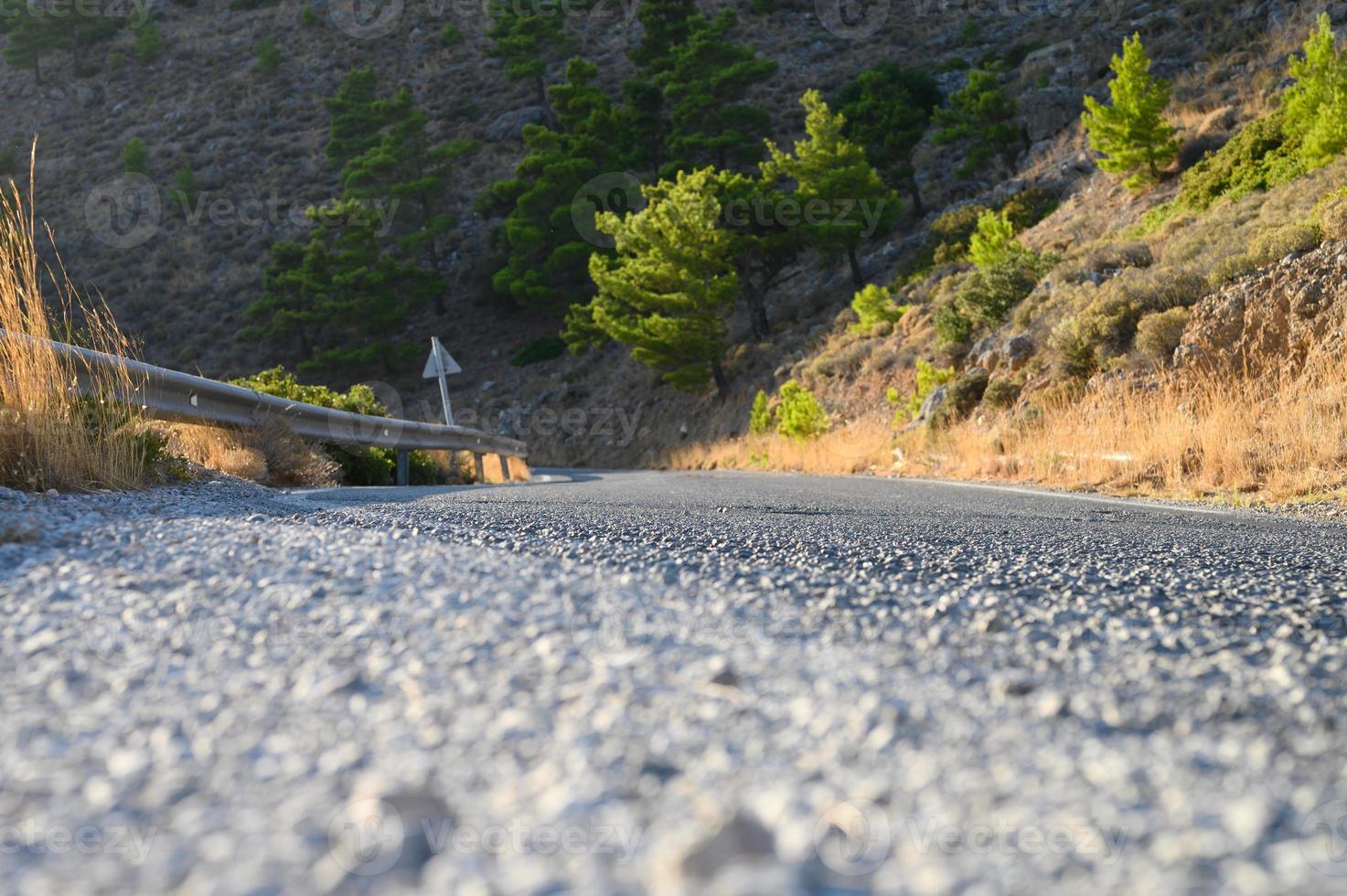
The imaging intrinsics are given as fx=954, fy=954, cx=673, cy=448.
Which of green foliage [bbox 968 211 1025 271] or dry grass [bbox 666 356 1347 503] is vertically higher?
green foliage [bbox 968 211 1025 271]

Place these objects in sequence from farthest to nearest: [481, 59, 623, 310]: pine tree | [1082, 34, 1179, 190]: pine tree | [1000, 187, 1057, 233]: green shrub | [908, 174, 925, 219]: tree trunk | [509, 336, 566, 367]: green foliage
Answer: [481, 59, 623, 310]: pine tree → [509, 336, 566, 367]: green foliage → [908, 174, 925, 219]: tree trunk → [1000, 187, 1057, 233]: green shrub → [1082, 34, 1179, 190]: pine tree

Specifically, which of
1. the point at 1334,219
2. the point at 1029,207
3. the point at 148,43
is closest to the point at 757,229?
the point at 1029,207

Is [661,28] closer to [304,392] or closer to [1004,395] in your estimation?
[1004,395]

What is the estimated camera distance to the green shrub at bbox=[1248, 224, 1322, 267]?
11234 mm

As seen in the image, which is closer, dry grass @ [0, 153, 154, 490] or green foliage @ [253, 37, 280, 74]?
dry grass @ [0, 153, 154, 490]

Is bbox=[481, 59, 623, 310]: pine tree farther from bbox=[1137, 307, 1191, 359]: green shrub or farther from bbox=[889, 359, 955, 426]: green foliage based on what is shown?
bbox=[1137, 307, 1191, 359]: green shrub

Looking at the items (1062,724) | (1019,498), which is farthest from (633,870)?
(1019,498)

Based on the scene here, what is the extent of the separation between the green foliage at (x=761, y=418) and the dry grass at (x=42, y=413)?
1919 cm

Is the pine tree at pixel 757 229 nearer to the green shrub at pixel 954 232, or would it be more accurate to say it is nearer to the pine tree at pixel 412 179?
the green shrub at pixel 954 232

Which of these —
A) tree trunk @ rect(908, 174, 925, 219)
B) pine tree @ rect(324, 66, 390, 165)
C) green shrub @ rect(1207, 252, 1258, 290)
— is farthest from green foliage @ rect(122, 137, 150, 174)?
green shrub @ rect(1207, 252, 1258, 290)

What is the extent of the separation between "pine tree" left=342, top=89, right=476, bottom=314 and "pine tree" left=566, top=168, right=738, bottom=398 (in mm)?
12610

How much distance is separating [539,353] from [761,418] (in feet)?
46.9

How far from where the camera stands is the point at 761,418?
24219 mm

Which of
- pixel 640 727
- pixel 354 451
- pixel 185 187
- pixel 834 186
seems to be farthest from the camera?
pixel 185 187
